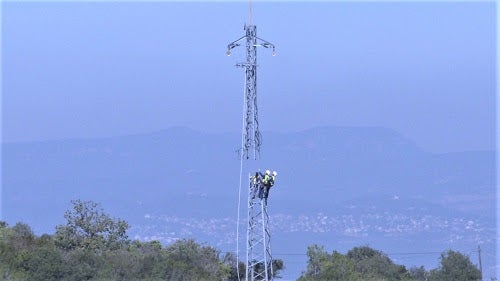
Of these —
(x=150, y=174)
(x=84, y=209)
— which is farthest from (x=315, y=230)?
(x=84, y=209)

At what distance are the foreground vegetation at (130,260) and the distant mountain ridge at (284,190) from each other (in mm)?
35722

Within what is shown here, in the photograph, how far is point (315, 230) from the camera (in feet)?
438

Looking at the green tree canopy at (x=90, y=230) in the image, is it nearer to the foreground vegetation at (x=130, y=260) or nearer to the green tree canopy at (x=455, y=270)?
the foreground vegetation at (x=130, y=260)

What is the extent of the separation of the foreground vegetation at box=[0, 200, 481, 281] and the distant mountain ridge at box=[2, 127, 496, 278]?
117 ft

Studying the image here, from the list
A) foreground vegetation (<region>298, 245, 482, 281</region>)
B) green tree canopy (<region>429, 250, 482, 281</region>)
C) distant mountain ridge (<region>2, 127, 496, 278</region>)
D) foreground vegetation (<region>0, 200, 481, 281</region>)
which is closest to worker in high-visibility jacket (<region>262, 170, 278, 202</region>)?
foreground vegetation (<region>0, 200, 481, 281</region>)

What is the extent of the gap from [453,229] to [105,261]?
79.9 meters

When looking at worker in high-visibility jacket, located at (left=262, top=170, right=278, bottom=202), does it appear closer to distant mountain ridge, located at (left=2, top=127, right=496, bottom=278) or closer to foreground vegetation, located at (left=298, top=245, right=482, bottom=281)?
foreground vegetation, located at (left=298, top=245, right=482, bottom=281)

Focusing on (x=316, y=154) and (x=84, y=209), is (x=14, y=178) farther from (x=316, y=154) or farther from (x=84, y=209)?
(x=84, y=209)

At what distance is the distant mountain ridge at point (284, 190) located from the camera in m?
125

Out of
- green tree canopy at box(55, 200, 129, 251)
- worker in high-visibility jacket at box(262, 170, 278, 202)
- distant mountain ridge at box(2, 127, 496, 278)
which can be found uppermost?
distant mountain ridge at box(2, 127, 496, 278)

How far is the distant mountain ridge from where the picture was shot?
124688 millimetres

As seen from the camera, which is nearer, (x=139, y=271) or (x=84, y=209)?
(x=139, y=271)

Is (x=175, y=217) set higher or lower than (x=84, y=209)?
higher

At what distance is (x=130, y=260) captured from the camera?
5359 centimetres
